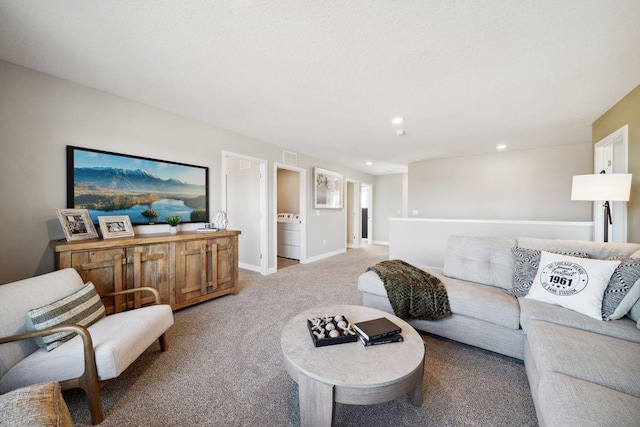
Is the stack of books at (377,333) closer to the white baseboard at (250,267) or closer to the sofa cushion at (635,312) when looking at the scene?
the sofa cushion at (635,312)

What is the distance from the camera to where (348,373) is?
3.73 ft

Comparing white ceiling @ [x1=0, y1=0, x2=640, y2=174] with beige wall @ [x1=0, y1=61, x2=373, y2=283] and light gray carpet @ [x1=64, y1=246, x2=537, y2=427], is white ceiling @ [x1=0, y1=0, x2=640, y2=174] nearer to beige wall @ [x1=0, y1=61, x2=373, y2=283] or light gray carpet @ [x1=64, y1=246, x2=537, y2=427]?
beige wall @ [x1=0, y1=61, x2=373, y2=283]

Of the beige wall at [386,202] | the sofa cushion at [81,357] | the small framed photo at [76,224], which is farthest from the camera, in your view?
the beige wall at [386,202]

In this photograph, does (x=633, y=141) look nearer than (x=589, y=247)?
No

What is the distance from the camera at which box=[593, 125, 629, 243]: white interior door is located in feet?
8.81

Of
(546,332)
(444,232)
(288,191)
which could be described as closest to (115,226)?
(546,332)

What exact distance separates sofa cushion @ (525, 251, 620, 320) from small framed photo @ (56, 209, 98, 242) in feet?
12.9

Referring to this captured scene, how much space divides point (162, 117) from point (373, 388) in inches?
137

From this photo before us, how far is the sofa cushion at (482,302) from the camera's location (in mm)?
1796

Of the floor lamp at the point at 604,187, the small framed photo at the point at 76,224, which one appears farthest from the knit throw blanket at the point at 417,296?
the small framed photo at the point at 76,224

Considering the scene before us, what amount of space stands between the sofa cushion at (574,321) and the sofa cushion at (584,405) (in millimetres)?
665

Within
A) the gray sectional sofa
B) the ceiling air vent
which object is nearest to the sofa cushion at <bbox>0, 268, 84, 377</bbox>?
the gray sectional sofa

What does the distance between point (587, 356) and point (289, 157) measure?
4.45m

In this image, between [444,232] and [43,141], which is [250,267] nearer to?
[43,141]
